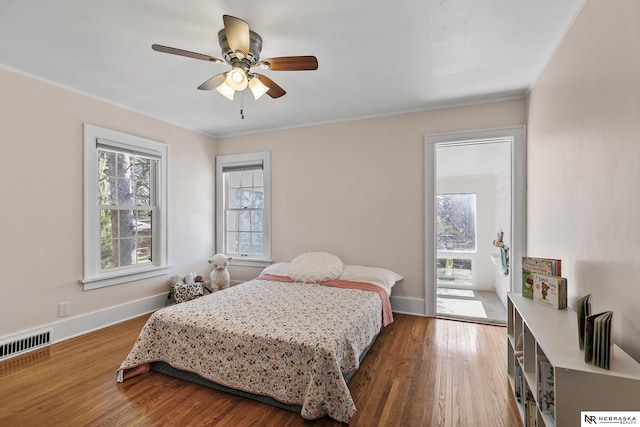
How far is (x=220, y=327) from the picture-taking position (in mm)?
2148

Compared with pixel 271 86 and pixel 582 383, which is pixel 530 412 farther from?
pixel 271 86

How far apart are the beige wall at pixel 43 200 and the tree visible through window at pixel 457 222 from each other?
17.4ft

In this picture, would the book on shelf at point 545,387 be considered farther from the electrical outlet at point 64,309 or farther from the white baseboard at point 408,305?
the electrical outlet at point 64,309

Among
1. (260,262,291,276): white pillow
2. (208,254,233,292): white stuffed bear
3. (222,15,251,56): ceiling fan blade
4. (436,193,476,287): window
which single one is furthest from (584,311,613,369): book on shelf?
(436,193,476,287): window

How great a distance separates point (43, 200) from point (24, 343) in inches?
51.0

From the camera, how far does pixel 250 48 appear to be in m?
2.11

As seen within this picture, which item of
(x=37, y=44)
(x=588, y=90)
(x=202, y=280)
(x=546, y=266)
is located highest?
(x=37, y=44)

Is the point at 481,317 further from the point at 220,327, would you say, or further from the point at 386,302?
the point at 220,327

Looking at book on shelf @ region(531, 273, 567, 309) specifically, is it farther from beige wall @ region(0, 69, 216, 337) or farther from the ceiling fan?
beige wall @ region(0, 69, 216, 337)

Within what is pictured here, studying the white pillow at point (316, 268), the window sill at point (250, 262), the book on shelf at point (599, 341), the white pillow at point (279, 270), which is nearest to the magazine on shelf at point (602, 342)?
the book on shelf at point (599, 341)

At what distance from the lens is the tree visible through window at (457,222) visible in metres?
5.66

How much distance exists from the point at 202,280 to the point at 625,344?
426cm

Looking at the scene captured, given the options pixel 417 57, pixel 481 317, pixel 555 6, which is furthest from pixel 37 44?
pixel 481 317

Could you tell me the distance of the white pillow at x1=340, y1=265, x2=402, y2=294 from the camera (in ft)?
10.9
